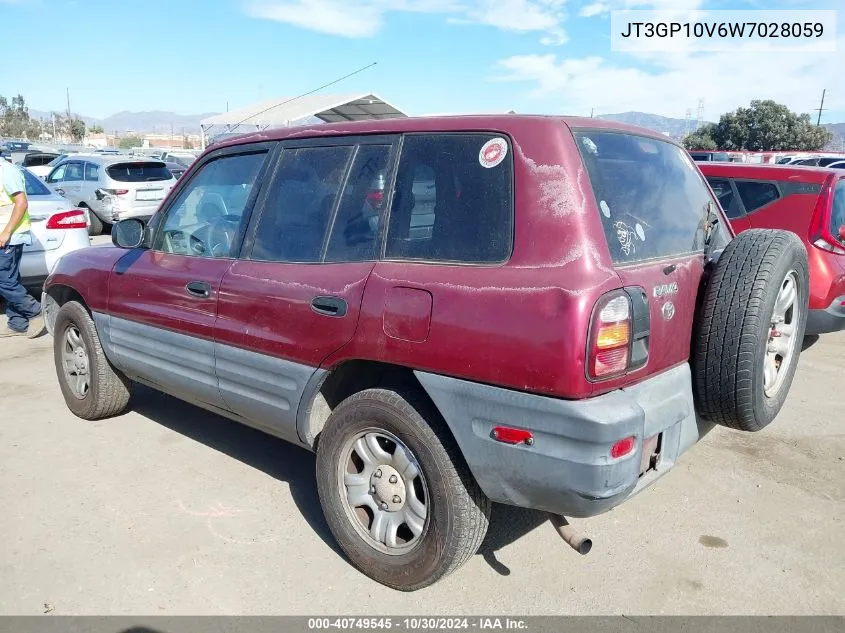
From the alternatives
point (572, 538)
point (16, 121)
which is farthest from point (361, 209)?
point (16, 121)

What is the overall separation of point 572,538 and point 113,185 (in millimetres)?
13025

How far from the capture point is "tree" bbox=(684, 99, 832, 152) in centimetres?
3797

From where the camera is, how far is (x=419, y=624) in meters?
2.71

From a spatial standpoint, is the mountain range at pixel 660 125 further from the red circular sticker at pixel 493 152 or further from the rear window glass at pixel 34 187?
the rear window glass at pixel 34 187

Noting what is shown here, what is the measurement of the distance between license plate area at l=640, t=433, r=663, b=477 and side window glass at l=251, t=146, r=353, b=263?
1.54 m

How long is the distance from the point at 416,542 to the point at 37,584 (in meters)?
1.59

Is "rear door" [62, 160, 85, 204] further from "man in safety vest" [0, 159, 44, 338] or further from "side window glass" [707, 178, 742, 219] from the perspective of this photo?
"side window glass" [707, 178, 742, 219]

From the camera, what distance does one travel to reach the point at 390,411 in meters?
2.73

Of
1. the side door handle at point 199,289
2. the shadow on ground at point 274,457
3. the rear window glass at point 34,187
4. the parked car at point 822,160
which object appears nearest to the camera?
the shadow on ground at point 274,457

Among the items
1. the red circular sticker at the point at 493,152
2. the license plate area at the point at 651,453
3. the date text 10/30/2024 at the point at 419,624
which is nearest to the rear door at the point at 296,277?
the red circular sticker at the point at 493,152

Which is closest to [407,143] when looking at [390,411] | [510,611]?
[390,411]

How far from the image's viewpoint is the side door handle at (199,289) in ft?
11.5

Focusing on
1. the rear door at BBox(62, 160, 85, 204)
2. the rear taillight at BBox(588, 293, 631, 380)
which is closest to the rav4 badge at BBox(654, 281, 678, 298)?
the rear taillight at BBox(588, 293, 631, 380)

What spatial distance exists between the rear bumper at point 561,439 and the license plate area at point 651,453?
0.01 m
